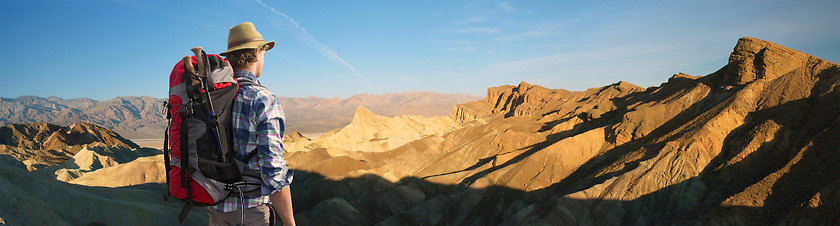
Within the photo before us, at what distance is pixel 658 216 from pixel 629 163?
3.54 m

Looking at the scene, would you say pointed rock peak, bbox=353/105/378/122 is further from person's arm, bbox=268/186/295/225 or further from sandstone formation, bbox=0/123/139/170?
person's arm, bbox=268/186/295/225

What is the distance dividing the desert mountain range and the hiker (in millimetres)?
8509

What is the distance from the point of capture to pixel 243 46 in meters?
2.79

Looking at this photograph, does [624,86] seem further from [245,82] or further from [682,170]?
[245,82]

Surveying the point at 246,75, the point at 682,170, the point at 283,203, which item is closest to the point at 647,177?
the point at 682,170

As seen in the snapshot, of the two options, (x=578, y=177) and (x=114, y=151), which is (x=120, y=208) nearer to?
(x=578, y=177)

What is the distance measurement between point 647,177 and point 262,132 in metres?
21.1

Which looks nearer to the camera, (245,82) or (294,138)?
(245,82)

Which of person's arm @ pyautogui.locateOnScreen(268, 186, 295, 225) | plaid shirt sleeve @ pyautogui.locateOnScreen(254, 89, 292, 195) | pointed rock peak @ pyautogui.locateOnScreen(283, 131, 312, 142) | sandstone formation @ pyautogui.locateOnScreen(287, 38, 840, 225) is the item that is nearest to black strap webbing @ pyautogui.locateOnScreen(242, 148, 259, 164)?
plaid shirt sleeve @ pyautogui.locateOnScreen(254, 89, 292, 195)

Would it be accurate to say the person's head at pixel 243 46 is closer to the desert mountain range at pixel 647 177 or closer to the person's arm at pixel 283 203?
the person's arm at pixel 283 203

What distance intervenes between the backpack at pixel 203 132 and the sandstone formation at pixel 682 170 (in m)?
16.9

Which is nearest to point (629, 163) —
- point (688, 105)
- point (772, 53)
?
point (688, 105)

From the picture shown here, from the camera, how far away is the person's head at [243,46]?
2836 mm

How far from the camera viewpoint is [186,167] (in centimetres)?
258
